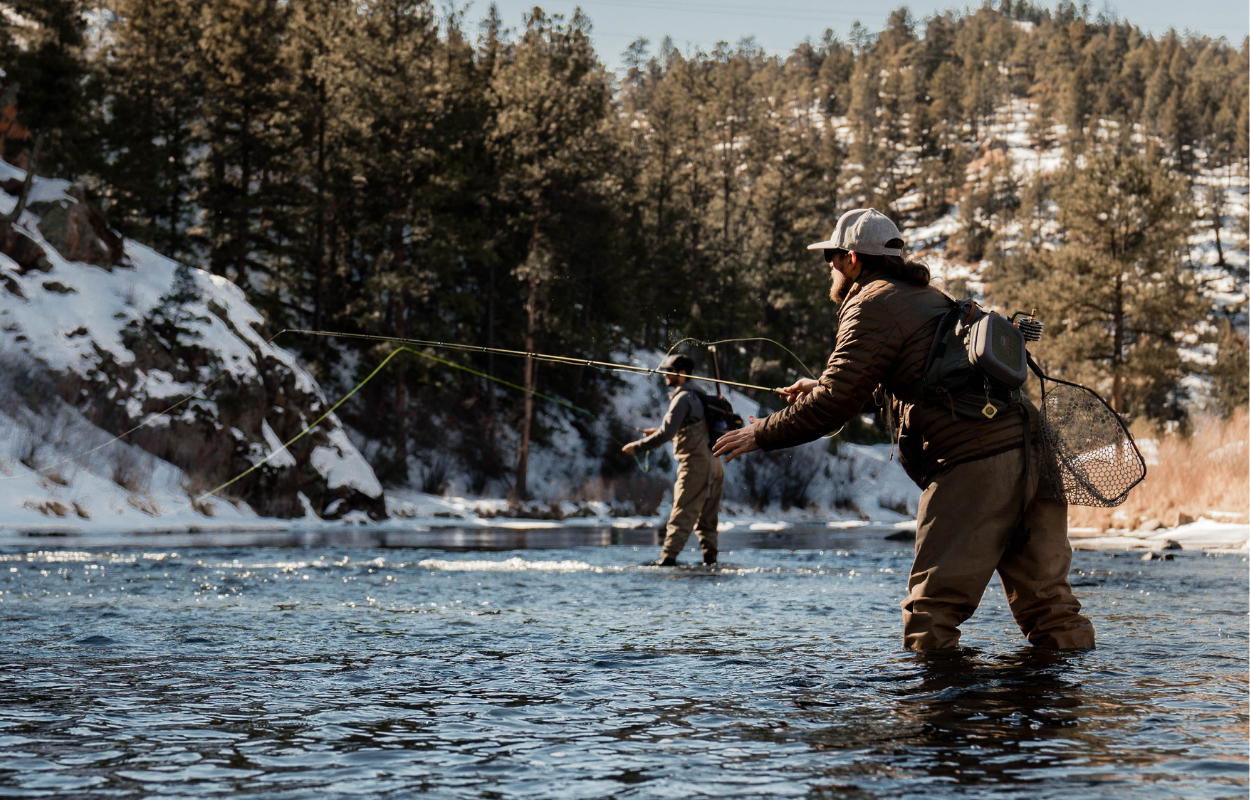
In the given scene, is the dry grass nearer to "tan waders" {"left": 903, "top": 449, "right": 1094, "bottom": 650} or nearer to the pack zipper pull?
"tan waders" {"left": 903, "top": 449, "right": 1094, "bottom": 650}

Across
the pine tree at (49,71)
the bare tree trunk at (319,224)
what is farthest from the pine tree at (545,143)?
the pine tree at (49,71)

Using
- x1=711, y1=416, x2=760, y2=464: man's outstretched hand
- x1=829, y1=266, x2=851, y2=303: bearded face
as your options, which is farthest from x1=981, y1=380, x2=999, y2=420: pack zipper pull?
x1=711, y1=416, x2=760, y2=464: man's outstretched hand

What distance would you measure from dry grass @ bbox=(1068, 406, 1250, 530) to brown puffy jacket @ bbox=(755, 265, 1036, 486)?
51.1ft

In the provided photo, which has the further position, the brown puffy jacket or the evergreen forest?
the evergreen forest

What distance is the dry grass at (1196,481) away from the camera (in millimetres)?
19109

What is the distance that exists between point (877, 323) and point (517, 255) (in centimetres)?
3445

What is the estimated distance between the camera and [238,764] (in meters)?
3.20

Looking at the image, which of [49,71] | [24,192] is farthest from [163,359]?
[49,71]

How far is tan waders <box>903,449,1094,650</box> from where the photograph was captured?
15.4ft

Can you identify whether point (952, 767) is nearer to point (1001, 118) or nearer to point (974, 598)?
point (974, 598)

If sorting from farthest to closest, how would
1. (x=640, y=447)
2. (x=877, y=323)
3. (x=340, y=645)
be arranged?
(x=640, y=447) → (x=340, y=645) → (x=877, y=323)

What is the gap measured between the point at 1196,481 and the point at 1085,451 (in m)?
17.7

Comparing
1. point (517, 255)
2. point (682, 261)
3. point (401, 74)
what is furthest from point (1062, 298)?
point (401, 74)

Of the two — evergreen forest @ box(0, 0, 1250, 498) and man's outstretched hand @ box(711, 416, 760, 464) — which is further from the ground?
evergreen forest @ box(0, 0, 1250, 498)
